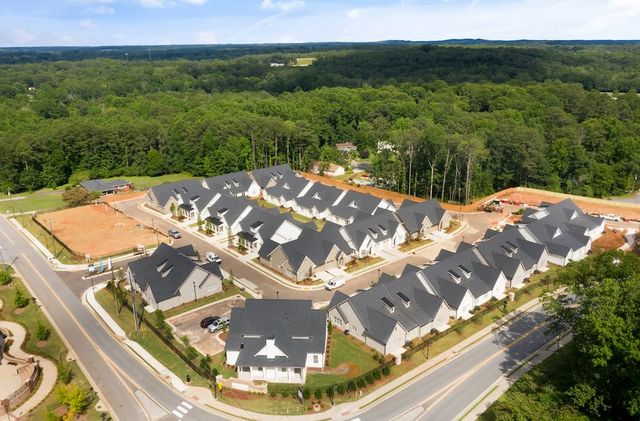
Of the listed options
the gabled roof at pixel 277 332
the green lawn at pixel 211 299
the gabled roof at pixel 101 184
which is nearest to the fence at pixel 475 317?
the gabled roof at pixel 277 332

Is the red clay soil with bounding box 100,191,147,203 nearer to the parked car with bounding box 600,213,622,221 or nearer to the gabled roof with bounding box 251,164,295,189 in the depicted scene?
the gabled roof with bounding box 251,164,295,189

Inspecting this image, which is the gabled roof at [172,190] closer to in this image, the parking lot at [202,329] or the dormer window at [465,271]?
the parking lot at [202,329]

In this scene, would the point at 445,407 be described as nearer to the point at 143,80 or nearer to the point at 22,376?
the point at 22,376

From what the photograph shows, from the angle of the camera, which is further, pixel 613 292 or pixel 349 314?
pixel 349 314

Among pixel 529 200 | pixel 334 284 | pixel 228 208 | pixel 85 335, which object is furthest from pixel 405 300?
pixel 529 200

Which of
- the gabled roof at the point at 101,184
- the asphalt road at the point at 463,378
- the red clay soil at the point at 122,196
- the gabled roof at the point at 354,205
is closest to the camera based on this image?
the asphalt road at the point at 463,378

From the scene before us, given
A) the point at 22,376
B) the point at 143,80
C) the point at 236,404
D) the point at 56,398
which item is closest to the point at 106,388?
the point at 56,398
